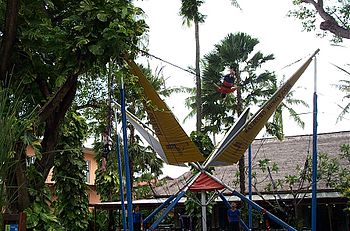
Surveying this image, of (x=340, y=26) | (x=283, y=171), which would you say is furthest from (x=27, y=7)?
(x=283, y=171)

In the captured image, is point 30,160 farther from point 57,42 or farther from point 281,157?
point 281,157

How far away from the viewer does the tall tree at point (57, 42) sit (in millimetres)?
4176

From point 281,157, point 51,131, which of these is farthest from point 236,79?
point 51,131

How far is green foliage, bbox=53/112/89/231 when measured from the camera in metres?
11.7

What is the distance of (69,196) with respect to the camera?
12.1m

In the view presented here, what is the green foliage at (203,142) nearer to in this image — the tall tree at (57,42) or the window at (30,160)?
the tall tree at (57,42)

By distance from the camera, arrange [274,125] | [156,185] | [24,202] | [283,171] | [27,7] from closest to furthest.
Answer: [24,202] < [27,7] < [274,125] < [283,171] < [156,185]

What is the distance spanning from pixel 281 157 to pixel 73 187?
702cm

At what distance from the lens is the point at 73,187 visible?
12.2m

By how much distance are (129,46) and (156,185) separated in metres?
12.2

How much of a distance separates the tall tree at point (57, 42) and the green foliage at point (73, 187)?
6.65 metres

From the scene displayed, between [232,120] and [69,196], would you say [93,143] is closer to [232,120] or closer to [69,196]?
[69,196]

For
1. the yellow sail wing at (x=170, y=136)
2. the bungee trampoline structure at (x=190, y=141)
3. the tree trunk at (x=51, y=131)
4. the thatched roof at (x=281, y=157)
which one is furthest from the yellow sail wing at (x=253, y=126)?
the thatched roof at (x=281, y=157)

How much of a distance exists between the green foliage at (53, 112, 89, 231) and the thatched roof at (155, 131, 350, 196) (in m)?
3.54
